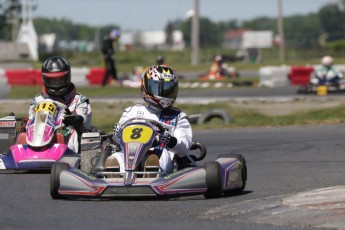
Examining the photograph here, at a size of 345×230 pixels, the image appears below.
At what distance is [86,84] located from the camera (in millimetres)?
27969

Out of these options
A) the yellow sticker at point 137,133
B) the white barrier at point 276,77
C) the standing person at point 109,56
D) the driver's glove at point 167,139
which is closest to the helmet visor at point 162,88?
the driver's glove at point 167,139

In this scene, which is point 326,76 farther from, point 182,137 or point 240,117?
point 182,137

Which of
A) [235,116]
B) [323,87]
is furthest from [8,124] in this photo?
[323,87]

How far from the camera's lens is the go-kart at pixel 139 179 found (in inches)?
295

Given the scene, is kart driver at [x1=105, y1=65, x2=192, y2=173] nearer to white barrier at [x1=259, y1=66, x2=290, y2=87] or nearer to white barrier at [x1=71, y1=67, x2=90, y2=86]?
white barrier at [x1=259, y1=66, x2=290, y2=87]

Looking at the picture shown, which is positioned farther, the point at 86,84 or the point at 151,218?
the point at 86,84

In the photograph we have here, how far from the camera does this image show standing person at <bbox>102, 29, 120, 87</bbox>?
87.2 ft

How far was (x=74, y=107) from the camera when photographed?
10.8 meters

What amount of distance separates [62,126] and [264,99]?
1067cm

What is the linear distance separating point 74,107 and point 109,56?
52.4ft

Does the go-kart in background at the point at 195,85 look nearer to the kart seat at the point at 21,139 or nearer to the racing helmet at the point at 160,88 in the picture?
the kart seat at the point at 21,139

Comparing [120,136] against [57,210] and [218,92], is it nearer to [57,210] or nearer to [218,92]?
[57,210]

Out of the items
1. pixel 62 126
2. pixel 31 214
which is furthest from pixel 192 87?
pixel 31 214

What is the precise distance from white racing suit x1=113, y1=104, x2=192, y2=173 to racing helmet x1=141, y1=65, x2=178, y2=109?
0.25 feet
